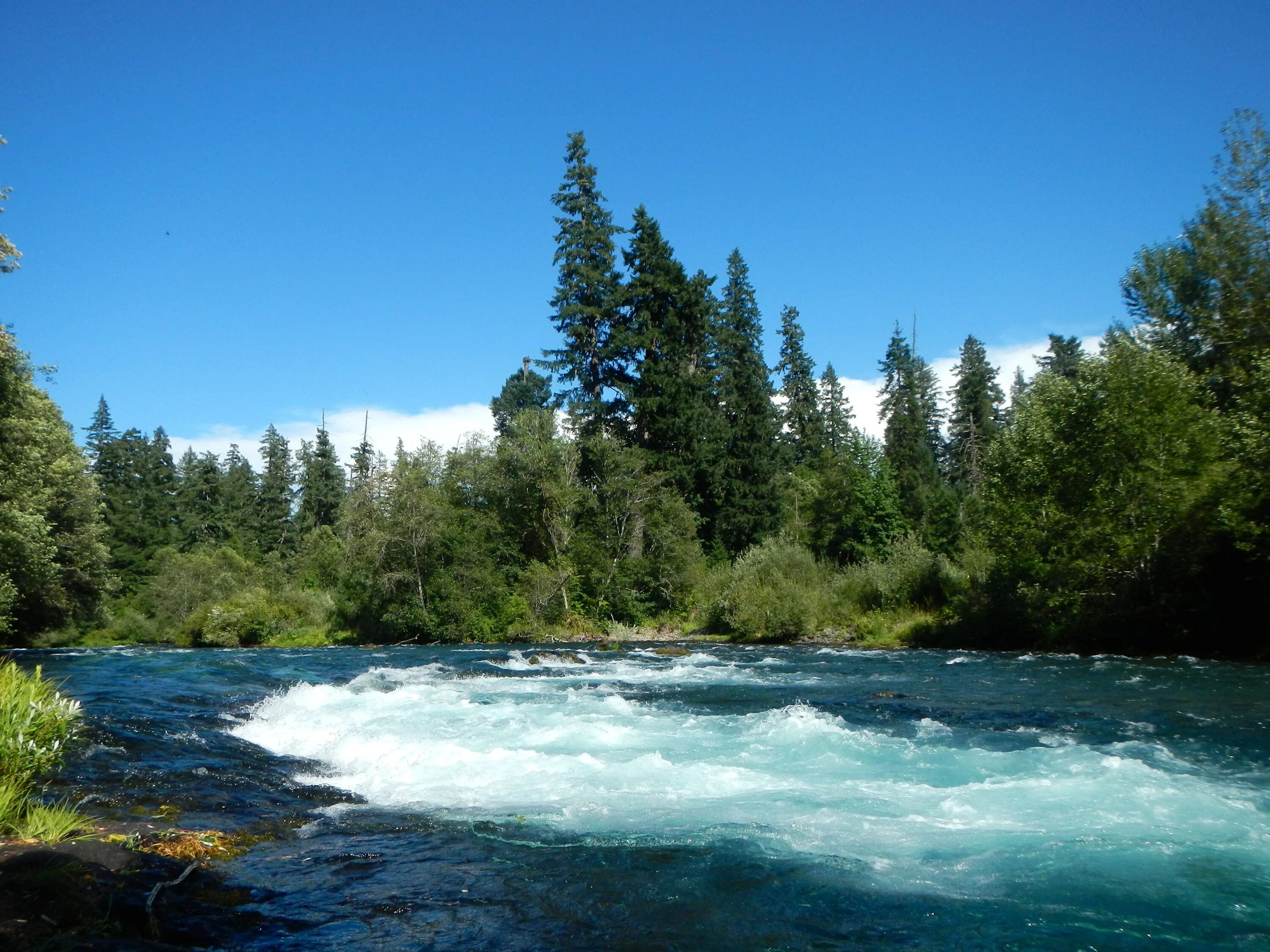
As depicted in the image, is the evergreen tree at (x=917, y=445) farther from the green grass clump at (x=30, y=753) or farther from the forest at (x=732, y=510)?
the green grass clump at (x=30, y=753)

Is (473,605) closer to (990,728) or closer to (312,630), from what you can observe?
(312,630)

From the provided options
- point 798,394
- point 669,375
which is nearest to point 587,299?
point 669,375

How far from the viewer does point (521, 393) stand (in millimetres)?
83000

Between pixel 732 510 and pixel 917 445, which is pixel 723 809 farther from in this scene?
pixel 917 445

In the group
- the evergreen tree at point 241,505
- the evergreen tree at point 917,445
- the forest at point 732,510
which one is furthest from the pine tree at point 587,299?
the evergreen tree at point 241,505

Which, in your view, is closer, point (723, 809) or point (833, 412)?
point (723, 809)

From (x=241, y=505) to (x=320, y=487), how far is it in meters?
7.42

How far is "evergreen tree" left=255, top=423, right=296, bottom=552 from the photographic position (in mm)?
78625

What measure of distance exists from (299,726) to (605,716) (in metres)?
5.22

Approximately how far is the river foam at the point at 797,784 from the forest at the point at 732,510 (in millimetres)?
13104

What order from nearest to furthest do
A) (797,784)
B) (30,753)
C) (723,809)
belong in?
(30,753) → (723,809) → (797,784)

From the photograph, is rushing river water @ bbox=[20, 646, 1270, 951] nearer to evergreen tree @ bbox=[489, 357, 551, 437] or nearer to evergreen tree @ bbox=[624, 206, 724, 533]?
evergreen tree @ bbox=[624, 206, 724, 533]

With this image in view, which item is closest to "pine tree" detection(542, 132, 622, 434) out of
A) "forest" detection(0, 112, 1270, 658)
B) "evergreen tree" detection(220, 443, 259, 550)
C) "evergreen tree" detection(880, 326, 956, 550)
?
"forest" detection(0, 112, 1270, 658)

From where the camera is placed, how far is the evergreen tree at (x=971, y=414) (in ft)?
229
